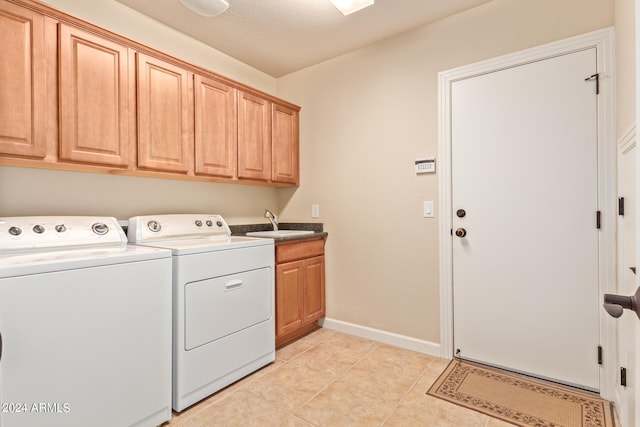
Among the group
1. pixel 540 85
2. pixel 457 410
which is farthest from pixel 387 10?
pixel 457 410

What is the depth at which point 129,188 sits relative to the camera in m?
2.30

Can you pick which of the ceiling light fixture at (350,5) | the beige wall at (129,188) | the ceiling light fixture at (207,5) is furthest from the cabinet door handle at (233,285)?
the ceiling light fixture at (350,5)

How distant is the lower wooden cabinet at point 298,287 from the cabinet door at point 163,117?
38.8 inches

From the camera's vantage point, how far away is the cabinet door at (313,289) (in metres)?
2.85

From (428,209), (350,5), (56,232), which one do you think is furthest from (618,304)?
(56,232)

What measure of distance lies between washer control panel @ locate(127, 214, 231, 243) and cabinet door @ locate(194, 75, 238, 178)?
39 centimetres

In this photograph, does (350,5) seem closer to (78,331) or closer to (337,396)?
(78,331)

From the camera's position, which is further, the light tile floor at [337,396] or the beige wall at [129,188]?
the beige wall at [129,188]

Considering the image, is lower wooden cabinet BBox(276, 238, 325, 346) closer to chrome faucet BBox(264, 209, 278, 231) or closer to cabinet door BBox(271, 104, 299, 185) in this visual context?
chrome faucet BBox(264, 209, 278, 231)

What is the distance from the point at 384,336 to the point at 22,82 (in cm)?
284

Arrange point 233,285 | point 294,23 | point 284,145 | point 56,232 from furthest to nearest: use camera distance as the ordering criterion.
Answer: point 284,145
point 294,23
point 233,285
point 56,232

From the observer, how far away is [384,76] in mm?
2701

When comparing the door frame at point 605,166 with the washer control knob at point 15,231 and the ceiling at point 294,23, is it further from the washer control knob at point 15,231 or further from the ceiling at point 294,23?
the washer control knob at point 15,231

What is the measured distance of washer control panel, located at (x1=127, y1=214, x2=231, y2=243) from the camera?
2164 mm
